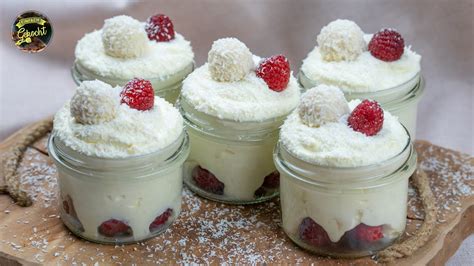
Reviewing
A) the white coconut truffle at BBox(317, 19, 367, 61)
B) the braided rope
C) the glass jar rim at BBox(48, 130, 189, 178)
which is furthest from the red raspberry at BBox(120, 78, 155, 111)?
the white coconut truffle at BBox(317, 19, 367, 61)

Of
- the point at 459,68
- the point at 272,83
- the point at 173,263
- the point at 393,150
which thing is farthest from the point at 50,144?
the point at 459,68

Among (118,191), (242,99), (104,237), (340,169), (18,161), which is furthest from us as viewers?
(18,161)

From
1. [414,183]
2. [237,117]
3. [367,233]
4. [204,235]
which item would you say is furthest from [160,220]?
[414,183]

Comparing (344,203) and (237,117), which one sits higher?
(237,117)

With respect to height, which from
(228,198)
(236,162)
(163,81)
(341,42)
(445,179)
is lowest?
(445,179)

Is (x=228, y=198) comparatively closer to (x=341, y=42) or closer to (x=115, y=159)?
(x=115, y=159)

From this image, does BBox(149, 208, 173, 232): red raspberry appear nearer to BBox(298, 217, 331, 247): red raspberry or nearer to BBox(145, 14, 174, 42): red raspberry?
BBox(298, 217, 331, 247): red raspberry

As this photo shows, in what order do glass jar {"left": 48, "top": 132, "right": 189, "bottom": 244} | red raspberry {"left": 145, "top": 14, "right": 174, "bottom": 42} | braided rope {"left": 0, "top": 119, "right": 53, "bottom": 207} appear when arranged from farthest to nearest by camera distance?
red raspberry {"left": 145, "top": 14, "right": 174, "bottom": 42}, braided rope {"left": 0, "top": 119, "right": 53, "bottom": 207}, glass jar {"left": 48, "top": 132, "right": 189, "bottom": 244}

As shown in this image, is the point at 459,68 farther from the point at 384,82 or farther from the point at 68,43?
the point at 68,43
